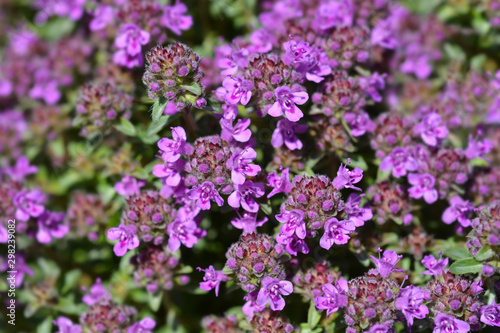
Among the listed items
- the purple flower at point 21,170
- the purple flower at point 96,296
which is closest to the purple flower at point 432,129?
Answer: the purple flower at point 96,296

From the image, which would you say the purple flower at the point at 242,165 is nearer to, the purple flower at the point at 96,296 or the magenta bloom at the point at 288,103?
the magenta bloom at the point at 288,103

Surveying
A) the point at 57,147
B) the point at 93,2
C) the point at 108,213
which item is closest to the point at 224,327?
the point at 108,213

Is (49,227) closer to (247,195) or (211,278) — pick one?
(211,278)

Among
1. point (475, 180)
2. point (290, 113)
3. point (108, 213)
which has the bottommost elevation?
point (108, 213)

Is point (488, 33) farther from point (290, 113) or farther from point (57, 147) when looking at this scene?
point (57, 147)

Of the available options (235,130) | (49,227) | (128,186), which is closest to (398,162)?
(235,130)
